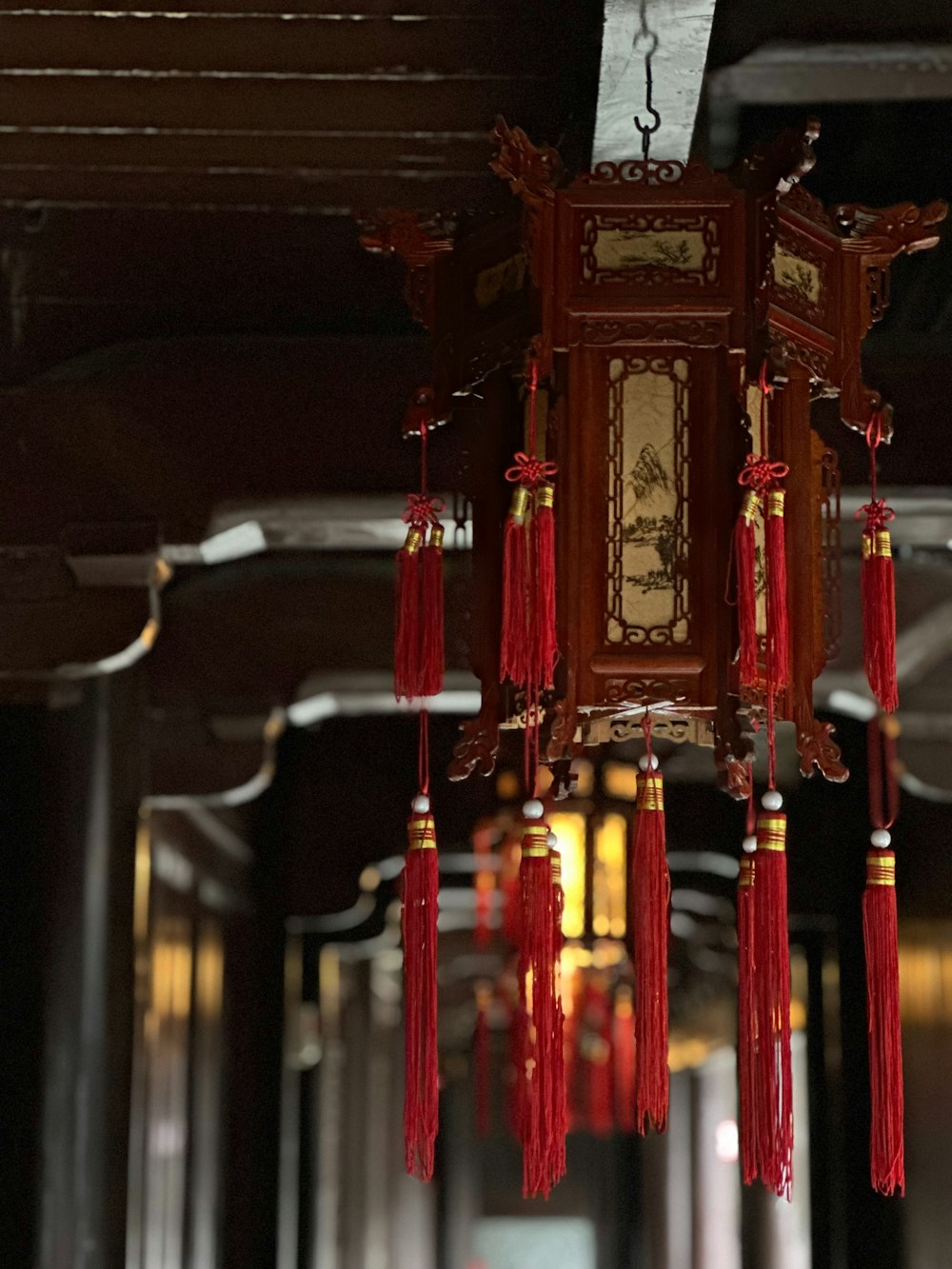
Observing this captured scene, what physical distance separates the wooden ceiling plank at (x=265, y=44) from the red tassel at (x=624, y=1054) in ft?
20.1

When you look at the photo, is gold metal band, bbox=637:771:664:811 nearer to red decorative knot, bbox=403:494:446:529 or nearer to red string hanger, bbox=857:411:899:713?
red string hanger, bbox=857:411:899:713

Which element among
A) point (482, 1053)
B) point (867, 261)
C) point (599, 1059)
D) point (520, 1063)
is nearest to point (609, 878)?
point (482, 1053)

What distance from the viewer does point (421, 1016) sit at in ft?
9.53

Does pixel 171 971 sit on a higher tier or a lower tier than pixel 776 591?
lower

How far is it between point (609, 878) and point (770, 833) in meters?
4.23

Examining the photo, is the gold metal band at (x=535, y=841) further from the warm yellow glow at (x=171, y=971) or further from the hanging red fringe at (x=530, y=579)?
the warm yellow glow at (x=171, y=971)

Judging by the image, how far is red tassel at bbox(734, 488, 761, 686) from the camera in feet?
8.64

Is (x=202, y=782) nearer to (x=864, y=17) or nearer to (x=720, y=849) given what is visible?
(x=864, y=17)

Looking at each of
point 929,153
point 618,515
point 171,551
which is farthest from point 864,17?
point 171,551

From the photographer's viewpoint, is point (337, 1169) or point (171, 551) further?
point (337, 1169)

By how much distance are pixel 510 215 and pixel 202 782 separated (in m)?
2.32

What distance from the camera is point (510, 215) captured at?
2.79m

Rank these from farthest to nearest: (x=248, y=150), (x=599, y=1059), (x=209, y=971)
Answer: (x=599, y=1059), (x=209, y=971), (x=248, y=150)

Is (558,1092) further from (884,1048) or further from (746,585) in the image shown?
(746,585)
